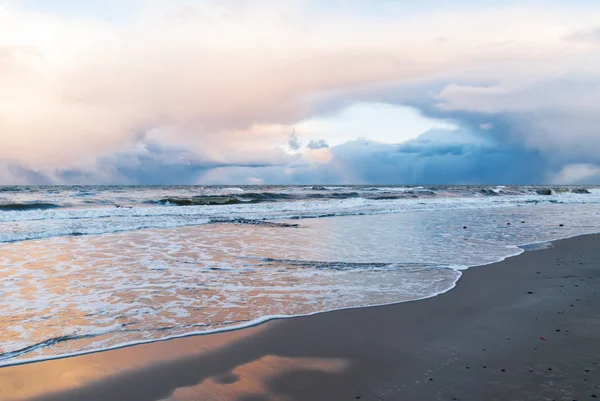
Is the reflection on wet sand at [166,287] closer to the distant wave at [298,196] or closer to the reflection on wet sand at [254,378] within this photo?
the reflection on wet sand at [254,378]

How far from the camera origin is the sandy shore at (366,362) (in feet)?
12.2

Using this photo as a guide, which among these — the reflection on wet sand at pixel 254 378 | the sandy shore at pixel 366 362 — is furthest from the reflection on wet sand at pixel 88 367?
the reflection on wet sand at pixel 254 378

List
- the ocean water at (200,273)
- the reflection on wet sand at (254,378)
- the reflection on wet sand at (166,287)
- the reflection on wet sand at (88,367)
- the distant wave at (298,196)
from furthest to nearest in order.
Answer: the distant wave at (298,196)
the ocean water at (200,273)
the reflection on wet sand at (166,287)
the reflection on wet sand at (88,367)
the reflection on wet sand at (254,378)

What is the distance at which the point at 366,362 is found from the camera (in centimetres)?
434

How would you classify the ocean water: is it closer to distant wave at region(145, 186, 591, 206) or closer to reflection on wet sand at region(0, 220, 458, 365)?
reflection on wet sand at region(0, 220, 458, 365)

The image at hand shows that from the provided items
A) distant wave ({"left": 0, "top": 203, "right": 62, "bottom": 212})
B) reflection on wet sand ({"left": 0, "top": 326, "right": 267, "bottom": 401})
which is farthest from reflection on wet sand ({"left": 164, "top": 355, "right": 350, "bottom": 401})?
distant wave ({"left": 0, "top": 203, "right": 62, "bottom": 212})

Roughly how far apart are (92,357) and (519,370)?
169 inches

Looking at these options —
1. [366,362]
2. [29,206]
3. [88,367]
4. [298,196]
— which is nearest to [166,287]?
[88,367]

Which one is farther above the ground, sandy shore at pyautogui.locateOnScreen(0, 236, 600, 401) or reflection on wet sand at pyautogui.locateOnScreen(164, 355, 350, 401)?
sandy shore at pyautogui.locateOnScreen(0, 236, 600, 401)

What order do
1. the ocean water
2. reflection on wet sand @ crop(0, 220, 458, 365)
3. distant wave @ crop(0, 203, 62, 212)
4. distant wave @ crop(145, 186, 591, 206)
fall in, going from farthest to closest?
distant wave @ crop(145, 186, 591, 206), distant wave @ crop(0, 203, 62, 212), the ocean water, reflection on wet sand @ crop(0, 220, 458, 365)

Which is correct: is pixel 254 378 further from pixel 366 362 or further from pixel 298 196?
pixel 298 196

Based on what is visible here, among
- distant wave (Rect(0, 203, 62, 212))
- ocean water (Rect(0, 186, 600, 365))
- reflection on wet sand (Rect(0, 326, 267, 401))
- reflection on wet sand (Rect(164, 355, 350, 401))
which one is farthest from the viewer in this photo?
distant wave (Rect(0, 203, 62, 212))

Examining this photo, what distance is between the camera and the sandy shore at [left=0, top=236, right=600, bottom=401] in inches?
146

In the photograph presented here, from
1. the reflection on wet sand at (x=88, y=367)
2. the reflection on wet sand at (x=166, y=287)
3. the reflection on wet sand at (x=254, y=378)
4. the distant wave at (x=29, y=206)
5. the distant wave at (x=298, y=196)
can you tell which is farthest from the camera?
the distant wave at (x=298, y=196)
